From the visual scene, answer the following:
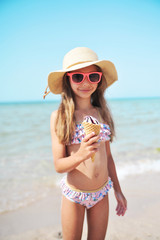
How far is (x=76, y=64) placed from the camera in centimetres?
221

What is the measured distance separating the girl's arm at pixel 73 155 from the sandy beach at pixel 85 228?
193cm

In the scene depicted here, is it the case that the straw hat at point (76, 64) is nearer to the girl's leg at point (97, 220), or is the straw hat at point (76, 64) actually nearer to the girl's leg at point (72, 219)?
the girl's leg at point (72, 219)

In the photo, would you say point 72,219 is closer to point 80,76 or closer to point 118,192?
point 118,192

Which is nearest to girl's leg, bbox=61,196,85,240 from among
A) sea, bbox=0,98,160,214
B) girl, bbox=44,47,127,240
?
girl, bbox=44,47,127,240

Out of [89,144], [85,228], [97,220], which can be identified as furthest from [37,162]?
[89,144]

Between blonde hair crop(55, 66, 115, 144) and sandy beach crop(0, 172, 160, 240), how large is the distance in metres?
1.92

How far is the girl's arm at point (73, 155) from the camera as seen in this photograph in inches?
66.0

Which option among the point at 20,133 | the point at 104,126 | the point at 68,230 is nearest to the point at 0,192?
the point at 68,230

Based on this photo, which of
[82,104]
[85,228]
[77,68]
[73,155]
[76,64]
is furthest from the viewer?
[85,228]

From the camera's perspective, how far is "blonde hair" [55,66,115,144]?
6.91ft

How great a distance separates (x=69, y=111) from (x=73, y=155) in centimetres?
56

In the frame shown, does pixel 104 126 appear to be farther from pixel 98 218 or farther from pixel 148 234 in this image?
pixel 148 234

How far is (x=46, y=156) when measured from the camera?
729 centimetres

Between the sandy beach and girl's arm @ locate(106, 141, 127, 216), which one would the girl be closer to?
girl's arm @ locate(106, 141, 127, 216)
